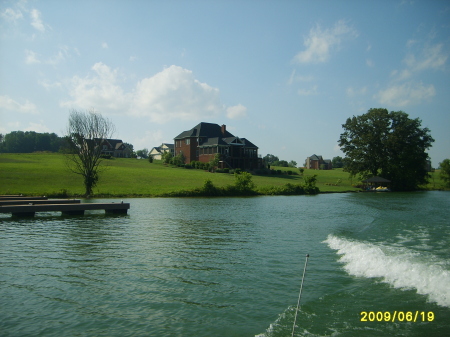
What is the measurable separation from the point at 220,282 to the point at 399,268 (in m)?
5.95

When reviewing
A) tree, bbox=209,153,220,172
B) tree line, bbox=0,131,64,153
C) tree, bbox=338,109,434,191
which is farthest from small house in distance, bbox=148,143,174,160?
tree, bbox=338,109,434,191

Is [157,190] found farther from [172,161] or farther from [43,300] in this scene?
[172,161]

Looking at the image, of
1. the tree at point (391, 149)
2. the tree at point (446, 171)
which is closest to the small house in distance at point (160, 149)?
the tree at point (391, 149)

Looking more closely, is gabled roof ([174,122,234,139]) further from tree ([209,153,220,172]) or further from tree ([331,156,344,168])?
tree ([331,156,344,168])

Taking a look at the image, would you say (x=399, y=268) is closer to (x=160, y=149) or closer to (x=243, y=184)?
(x=243, y=184)

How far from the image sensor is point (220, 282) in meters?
11.0

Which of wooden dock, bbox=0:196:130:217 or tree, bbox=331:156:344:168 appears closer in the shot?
wooden dock, bbox=0:196:130:217
